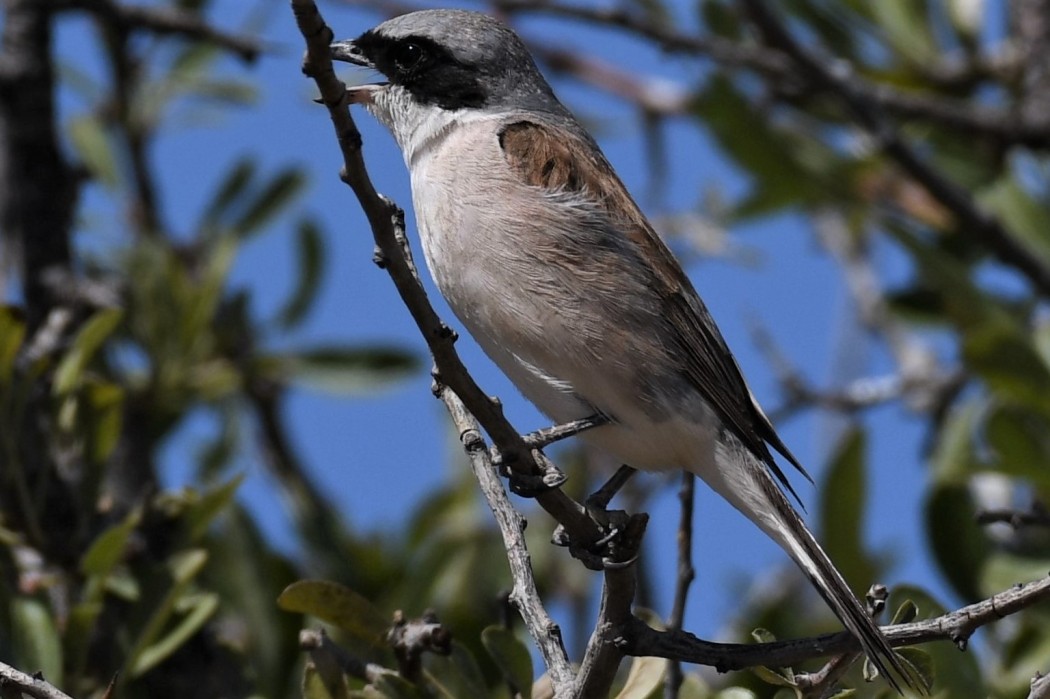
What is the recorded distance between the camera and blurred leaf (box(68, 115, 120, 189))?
16.3 ft

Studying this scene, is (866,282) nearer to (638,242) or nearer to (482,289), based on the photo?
(638,242)

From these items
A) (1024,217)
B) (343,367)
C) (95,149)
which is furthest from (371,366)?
(1024,217)

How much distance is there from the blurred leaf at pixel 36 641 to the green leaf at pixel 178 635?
0.17 metres

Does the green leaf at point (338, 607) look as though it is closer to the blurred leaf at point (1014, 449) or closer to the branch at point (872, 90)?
the blurred leaf at point (1014, 449)

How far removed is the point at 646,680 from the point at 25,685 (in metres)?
1.11

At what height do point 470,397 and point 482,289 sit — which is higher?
point 482,289

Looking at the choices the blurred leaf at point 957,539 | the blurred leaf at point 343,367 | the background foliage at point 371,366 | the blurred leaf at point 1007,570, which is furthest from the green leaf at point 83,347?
the blurred leaf at point 1007,570

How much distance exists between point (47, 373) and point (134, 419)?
0.61 m

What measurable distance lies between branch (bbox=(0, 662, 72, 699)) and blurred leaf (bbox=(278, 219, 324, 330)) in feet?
9.03

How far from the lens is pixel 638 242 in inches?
149

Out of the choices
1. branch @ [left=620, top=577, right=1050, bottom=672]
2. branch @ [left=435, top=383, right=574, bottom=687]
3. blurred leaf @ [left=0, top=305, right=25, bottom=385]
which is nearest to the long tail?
branch @ [left=620, top=577, right=1050, bottom=672]

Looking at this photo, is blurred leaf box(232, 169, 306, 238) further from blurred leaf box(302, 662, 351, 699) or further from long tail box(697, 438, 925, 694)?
blurred leaf box(302, 662, 351, 699)

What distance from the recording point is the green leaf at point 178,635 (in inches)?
129

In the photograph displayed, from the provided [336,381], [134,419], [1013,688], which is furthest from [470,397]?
[336,381]
